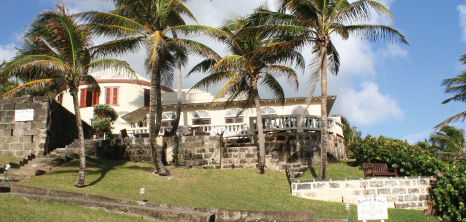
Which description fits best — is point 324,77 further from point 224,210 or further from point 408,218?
point 224,210

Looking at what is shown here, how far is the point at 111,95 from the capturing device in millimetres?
29234

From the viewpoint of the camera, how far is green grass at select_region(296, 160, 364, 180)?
17172 millimetres

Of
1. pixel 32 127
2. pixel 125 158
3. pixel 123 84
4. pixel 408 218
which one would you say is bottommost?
pixel 408 218

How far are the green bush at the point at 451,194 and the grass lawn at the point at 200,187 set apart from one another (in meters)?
0.80

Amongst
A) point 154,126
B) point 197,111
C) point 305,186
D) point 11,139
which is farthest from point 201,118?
point 305,186

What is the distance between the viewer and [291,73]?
18.1 m

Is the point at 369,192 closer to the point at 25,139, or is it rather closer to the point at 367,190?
the point at 367,190

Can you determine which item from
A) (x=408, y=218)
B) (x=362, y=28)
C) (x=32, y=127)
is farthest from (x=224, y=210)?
(x=32, y=127)

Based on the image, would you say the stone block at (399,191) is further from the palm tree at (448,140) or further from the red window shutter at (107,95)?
the red window shutter at (107,95)

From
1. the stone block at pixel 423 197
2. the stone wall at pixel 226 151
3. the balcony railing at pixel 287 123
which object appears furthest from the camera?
the balcony railing at pixel 287 123

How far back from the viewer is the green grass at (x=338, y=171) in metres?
17.2

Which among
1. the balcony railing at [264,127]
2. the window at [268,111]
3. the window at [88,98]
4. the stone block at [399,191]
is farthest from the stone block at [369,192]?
the window at [88,98]

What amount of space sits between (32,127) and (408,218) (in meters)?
15.7

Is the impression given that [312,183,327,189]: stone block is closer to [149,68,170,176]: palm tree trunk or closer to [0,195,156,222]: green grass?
[149,68,170,176]: palm tree trunk
